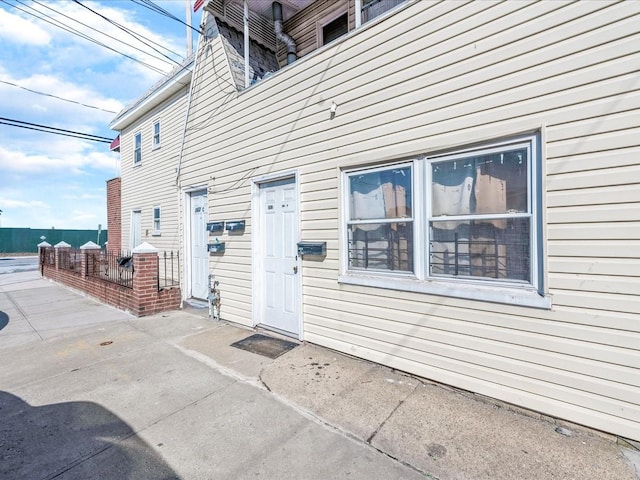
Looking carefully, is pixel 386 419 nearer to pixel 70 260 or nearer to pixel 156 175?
pixel 156 175

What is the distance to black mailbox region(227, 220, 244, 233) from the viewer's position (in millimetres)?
5442

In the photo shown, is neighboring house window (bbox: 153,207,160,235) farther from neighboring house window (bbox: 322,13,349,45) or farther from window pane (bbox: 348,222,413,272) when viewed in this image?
window pane (bbox: 348,222,413,272)

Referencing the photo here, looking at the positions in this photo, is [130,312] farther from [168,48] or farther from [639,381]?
[168,48]

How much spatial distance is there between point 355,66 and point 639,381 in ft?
13.2

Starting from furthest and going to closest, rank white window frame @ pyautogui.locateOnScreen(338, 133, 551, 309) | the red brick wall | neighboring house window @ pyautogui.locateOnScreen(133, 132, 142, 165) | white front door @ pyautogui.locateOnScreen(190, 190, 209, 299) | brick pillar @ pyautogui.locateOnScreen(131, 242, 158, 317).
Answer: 1. the red brick wall
2. neighboring house window @ pyautogui.locateOnScreen(133, 132, 142, 165)
3. white front door @ pyautogui.locateOnScreen(190, 190, 209, 299)
4. brick pillar @ pyautogui.locateOnScreen(131, 242, 158, 317)
5. white window frame @ pyautogui.locateOnScreen(338, 133, 551, 309)

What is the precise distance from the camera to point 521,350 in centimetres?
277

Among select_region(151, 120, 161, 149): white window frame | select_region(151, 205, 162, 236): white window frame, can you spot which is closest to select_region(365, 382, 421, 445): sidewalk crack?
select_region(151, 205, 162, 236): white window frame

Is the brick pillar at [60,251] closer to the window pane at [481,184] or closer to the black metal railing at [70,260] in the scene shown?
the black metal railing at [70,260]

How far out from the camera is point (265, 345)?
4543 millimetres

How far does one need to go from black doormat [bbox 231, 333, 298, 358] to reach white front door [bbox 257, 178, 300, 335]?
9.7 inches

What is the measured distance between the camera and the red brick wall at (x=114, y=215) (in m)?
13.0

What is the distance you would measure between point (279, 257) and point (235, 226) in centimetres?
110

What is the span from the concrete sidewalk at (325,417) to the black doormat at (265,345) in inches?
5.4

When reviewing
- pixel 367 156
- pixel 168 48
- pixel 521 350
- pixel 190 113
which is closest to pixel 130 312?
pixel 190 113
